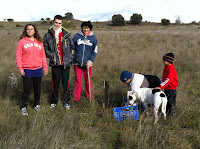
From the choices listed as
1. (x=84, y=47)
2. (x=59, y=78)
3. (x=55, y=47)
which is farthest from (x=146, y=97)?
(x=55, y=47)

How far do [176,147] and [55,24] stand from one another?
304 centimetres

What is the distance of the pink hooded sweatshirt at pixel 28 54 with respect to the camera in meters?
2.96

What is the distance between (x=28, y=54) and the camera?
303cm

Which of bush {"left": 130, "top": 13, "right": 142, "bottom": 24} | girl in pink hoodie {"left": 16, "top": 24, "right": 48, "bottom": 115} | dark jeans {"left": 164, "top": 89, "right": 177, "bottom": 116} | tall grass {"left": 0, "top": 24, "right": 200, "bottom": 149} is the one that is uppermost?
bush {"left": 130, "top": 13, "right": 142, "bottom": 24}

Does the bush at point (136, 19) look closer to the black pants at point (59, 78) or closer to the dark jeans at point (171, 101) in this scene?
the dark jeans at point (171, 101)

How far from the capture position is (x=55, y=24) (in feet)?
10.5

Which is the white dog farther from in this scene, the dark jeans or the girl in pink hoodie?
the girl in pink hoodie

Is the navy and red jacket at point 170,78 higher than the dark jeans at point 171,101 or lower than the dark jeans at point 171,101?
higher

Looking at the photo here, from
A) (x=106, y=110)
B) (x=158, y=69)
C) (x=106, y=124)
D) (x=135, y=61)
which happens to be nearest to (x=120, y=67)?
(x=135, y=61)

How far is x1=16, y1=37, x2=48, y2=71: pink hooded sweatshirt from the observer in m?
2.96

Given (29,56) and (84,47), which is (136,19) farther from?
(29,56)

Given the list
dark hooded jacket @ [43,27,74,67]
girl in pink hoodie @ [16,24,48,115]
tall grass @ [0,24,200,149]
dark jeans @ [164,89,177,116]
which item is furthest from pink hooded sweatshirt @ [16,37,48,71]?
dark jeans @ [164,89,177,116]

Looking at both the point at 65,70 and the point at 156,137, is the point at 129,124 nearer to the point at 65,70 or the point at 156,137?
the point at 156,137

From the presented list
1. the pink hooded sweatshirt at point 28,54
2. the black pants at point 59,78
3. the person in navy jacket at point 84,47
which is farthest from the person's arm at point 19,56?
the person in navy jacket at point 84,47
